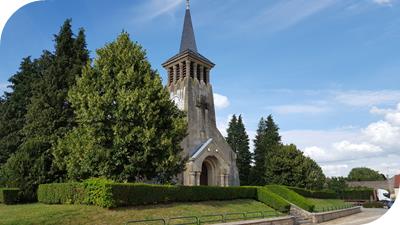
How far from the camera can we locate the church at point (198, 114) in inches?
1169

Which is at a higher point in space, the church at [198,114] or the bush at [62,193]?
the church at [198,114]

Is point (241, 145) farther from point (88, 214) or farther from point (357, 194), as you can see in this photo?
point (88, 214)

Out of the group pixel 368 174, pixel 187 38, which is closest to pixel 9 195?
pixel 187 38

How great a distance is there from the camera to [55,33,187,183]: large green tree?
17594mm

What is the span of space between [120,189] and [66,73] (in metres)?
11.4

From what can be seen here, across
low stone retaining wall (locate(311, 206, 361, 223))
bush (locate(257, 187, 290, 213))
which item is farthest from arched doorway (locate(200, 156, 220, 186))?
low stone retaining wall (locate(311, 206, 361, 223))

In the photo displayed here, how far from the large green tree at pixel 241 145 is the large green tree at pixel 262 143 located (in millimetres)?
1240

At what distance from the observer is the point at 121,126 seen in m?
17.9

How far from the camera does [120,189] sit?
581 inches

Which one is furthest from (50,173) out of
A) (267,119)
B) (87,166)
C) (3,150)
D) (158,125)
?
(267,119)

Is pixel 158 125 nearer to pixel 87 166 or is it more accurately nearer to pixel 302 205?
pixel 87 166

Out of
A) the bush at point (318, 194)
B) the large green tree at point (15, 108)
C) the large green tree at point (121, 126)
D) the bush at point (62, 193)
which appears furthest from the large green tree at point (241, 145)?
the bush at point (62, 193)

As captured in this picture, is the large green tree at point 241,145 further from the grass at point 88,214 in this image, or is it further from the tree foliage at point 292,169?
the grass at point 88,214

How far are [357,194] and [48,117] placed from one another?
26.9 m
